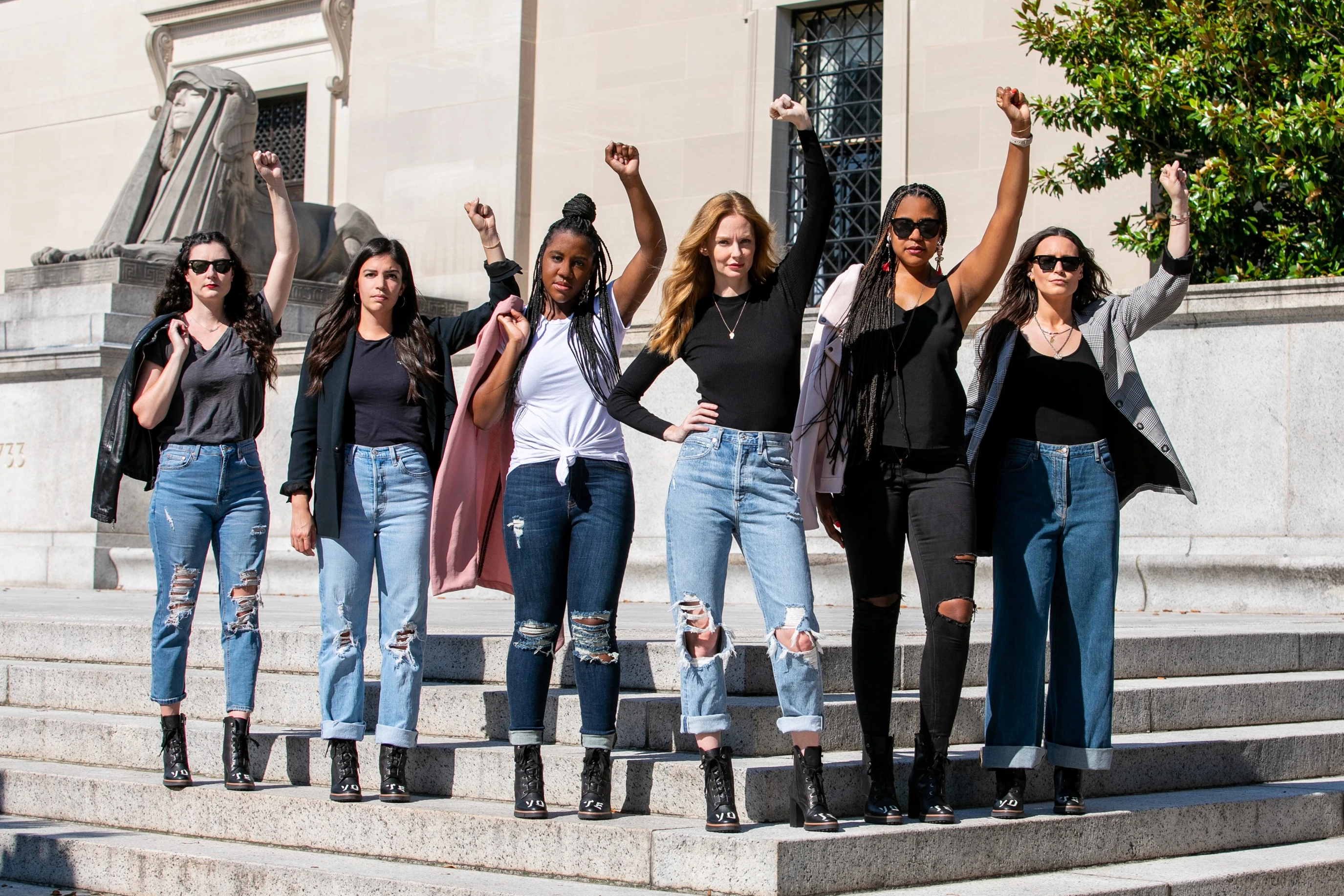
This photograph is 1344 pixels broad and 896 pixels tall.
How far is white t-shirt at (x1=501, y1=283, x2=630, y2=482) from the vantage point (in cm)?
502

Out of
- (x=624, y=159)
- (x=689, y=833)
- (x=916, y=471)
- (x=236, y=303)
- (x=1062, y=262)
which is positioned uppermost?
(x=624, y=159)

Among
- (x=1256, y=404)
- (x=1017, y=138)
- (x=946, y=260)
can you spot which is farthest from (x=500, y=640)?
(x=946, y=260)

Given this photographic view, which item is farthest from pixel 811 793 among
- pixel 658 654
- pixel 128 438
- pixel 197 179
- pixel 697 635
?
pixel 197 179

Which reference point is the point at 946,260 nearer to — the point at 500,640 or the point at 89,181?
the point at 500,640

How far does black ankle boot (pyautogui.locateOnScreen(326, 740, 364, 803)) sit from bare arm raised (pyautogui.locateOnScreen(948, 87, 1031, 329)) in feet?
8.04

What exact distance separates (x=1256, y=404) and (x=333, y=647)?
230 inches

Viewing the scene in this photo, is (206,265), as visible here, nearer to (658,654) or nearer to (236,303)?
(236,303)

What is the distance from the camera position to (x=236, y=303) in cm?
596

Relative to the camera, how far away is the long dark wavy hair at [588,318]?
5.09 metres

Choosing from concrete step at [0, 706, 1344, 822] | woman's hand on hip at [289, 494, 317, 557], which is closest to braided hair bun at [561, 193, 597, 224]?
woman's hand on hip at [289, 494, 317, 557]

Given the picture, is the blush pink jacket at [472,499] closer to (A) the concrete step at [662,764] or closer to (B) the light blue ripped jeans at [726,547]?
(A) the concrete step at [662,764]

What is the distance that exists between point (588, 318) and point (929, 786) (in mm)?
1826

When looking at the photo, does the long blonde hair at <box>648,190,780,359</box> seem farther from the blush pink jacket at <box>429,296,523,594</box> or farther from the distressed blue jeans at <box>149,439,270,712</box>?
the distressed blue jeans at <box>149,439,270,712</box>

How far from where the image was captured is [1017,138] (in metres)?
4.87
